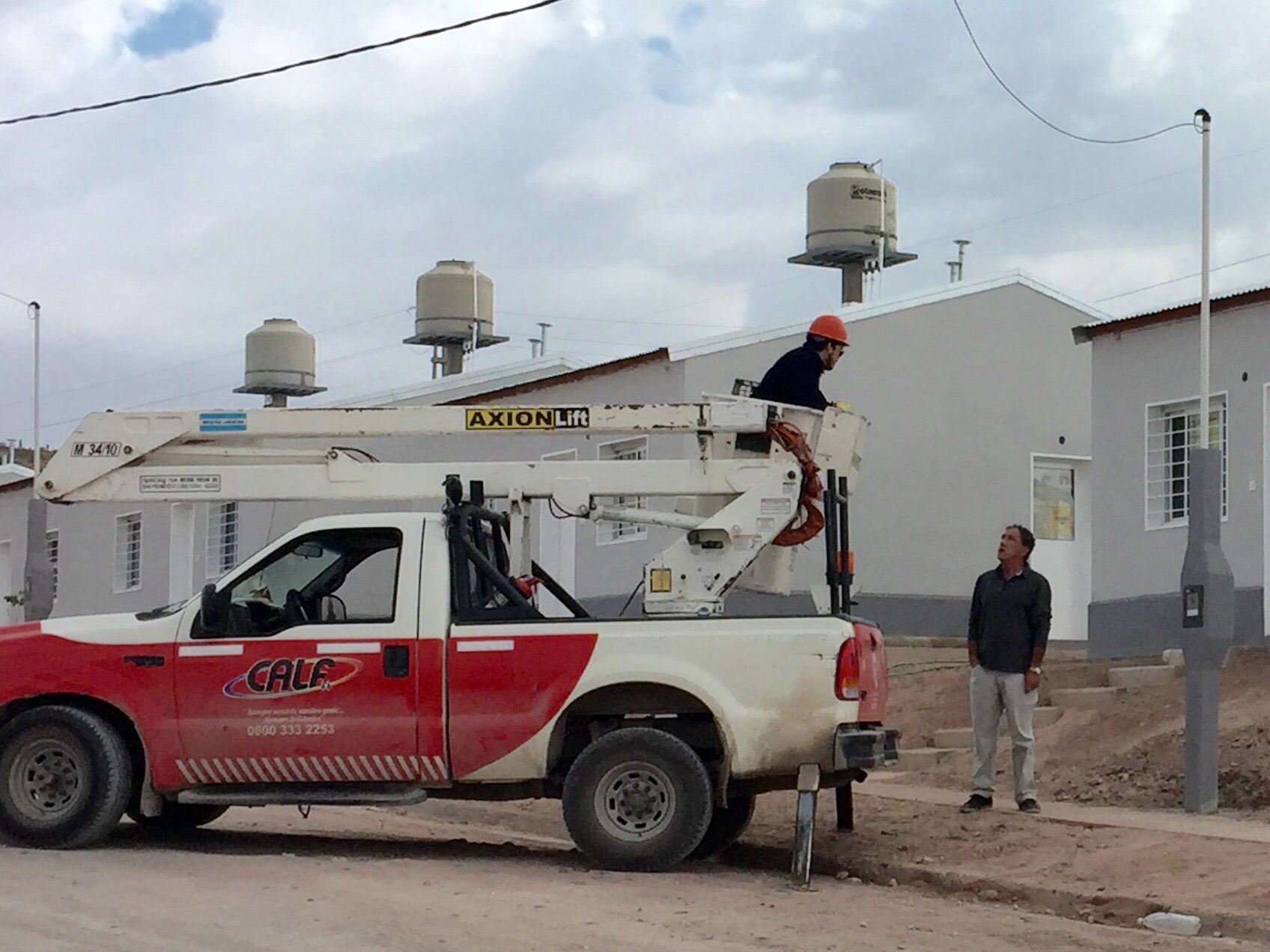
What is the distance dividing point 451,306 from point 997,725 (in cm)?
2571

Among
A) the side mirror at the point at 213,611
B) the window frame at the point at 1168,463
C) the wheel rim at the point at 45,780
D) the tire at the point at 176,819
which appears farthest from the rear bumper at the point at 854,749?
the window frame at the point at 1168,463

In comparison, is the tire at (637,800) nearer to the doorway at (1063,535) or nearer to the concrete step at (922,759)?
the concrete step at (922,759)

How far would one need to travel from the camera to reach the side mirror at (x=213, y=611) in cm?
1110

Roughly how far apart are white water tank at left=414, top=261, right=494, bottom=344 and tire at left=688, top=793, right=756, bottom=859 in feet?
85.1

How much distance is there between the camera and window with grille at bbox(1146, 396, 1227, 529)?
19688mm

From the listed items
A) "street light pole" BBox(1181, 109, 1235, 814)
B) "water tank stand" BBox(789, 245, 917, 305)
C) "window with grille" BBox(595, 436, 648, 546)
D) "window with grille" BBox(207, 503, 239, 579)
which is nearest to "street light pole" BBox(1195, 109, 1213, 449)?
"street light pole" BBox(1181, 109, 1235, 814)

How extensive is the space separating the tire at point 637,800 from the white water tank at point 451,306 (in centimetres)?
2675

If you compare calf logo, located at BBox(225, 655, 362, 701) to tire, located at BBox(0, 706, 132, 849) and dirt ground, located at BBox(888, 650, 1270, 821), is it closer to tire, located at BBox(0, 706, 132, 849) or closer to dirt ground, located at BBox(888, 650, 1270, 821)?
tire, located at BBox(0, 706, 132, 849)

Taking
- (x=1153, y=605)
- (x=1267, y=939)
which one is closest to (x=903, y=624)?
(x=1153, y=605)

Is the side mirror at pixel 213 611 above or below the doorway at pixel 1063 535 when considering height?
below

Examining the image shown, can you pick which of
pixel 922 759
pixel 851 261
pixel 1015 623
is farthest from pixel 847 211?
pixel 1015 623

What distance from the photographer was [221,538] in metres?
32.5

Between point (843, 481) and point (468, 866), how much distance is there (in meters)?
3.21

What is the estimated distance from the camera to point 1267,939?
8750 mm
